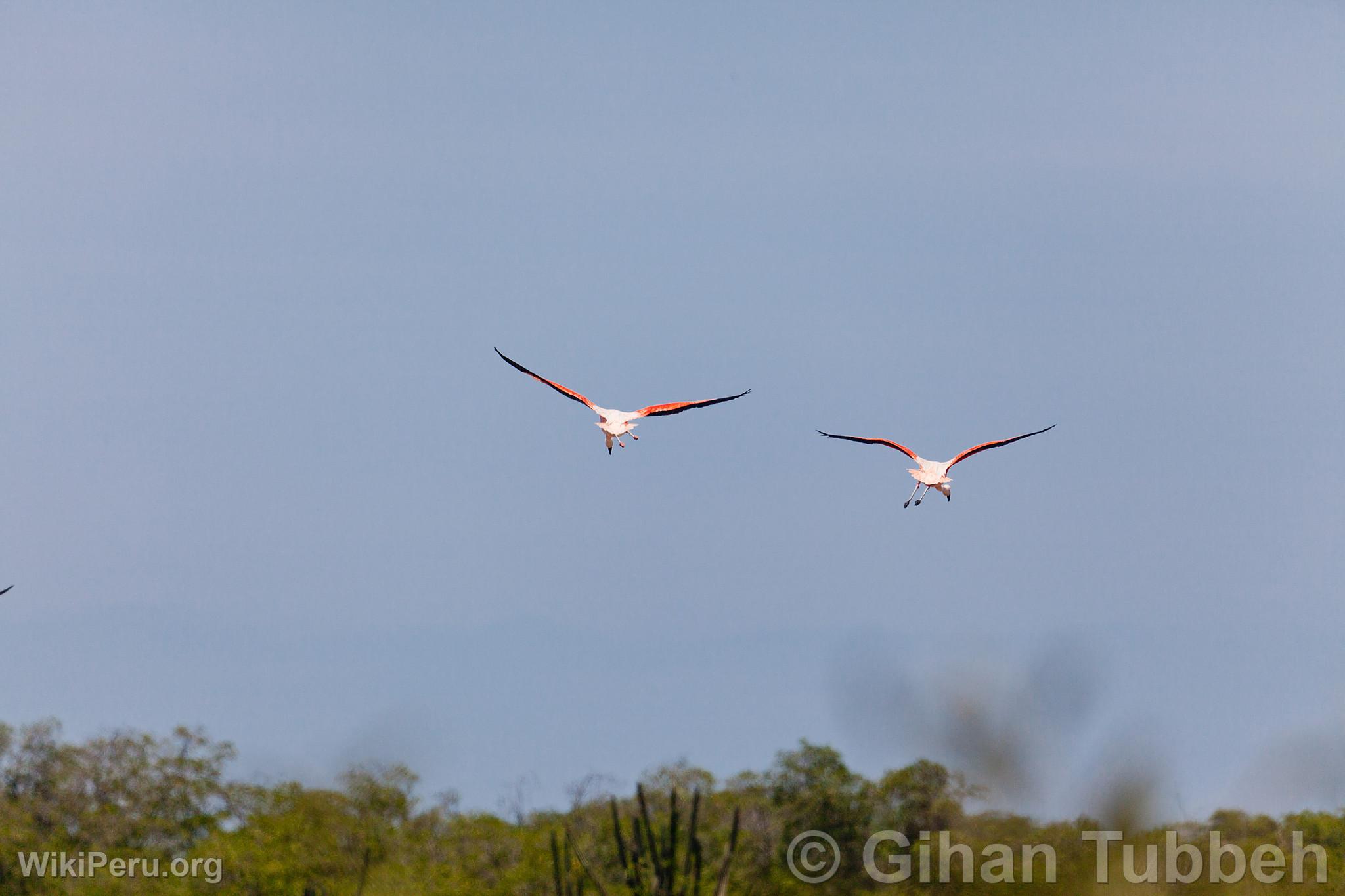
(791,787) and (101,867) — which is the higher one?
(791,787)

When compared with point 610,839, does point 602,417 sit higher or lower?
higher

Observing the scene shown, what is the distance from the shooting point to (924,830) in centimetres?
5275

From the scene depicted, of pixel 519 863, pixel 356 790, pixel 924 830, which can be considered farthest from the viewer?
pixel 356 790

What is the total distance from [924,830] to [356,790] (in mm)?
24708

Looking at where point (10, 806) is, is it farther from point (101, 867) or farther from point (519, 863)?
point (519, 863)

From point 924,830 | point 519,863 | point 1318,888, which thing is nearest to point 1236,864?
point 1318,888

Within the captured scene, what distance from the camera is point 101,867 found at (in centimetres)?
6588

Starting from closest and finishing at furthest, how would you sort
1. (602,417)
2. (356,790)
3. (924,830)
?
1. (602,417)
2. (924,830)
3. (356,790)

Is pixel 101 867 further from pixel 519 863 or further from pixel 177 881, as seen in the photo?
pixel 519 863

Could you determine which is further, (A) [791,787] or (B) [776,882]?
(A) [791,787]

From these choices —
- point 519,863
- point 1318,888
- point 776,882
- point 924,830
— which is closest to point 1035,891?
point 1318,888

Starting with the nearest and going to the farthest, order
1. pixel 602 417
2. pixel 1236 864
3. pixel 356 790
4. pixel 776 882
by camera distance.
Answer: pixel 602 417 → pixel 1236 864 → pixel 776 882 → pixel 356 790

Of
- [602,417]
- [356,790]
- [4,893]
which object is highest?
[602,417]

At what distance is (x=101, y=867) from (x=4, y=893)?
151 inches
